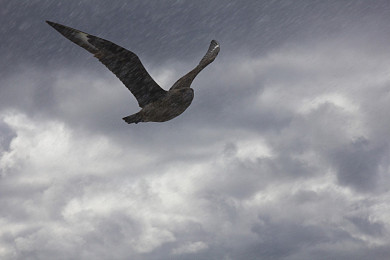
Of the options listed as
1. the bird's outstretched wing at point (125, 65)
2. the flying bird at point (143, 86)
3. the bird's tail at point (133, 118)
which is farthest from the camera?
the bird's tail at point (133, 118)

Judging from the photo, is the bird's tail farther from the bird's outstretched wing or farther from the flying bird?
Result: the bird's outstretched wing

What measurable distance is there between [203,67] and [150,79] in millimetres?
1971

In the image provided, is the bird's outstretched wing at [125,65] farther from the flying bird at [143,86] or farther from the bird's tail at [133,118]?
the bird's tail at [133,118]

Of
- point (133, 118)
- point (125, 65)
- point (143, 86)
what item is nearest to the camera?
point (125, 65)

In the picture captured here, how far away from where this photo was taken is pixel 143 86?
12031 millimetres

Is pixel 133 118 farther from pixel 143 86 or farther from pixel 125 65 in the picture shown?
pixel 125 65

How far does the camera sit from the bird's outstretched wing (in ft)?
34.1

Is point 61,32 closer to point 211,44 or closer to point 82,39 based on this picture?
point 82,39

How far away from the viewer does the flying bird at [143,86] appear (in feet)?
36.2

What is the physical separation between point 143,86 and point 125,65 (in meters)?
0.78

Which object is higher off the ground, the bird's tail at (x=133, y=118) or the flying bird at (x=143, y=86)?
the flying bird at (x=143, y=86)

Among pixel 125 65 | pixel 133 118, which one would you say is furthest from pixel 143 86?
pixel 133 118

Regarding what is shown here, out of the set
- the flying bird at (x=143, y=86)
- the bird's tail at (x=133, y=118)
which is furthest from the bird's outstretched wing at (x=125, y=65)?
the bird's tail at (x=133, y=118)

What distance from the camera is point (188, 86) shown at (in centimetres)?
1252
